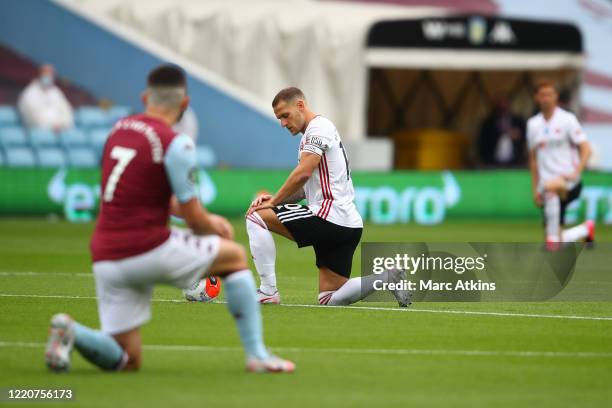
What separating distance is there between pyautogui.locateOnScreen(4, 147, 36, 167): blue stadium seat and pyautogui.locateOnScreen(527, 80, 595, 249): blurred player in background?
459 inches

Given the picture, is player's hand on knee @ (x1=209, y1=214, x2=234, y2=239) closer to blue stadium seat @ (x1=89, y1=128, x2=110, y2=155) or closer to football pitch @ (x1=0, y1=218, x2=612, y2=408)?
football pitch @ (x1=0, y1=218, x2=612, y2=408)

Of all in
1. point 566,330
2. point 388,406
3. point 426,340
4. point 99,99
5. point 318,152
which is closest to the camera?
point 388,406

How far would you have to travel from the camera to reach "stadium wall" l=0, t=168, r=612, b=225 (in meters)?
26.2

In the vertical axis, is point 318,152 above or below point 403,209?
above

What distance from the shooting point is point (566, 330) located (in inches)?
444

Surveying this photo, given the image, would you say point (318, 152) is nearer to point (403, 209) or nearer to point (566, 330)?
point (566, 330)

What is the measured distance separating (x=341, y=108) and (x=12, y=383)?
2319 cm

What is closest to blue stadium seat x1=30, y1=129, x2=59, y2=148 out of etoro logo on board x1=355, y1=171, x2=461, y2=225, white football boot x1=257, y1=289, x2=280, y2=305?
etoro logo on board x1=355, y1=171, x2=461, y2=225

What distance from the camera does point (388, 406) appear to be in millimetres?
7875

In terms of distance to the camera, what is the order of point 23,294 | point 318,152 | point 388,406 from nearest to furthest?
point 388,406 < point 318,152 < point 23,294

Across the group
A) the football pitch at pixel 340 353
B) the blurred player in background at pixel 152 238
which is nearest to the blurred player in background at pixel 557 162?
the football pitch at pixel 340 353

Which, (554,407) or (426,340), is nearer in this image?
(554,407)

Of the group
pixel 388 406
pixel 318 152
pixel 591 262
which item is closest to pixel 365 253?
pixel 318 152

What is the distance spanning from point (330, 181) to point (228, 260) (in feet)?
12.5
